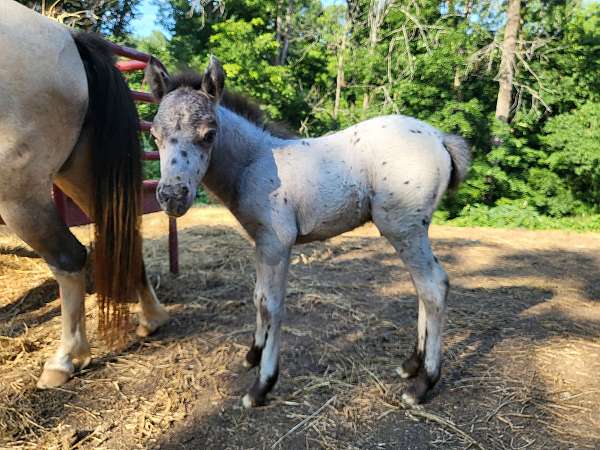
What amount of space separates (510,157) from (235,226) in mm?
7296

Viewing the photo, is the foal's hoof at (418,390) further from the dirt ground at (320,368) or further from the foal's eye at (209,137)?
the foal's eye at (209,137)

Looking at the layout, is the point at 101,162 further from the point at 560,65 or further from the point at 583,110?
the point at 560,65

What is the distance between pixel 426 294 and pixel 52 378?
218 centimetres

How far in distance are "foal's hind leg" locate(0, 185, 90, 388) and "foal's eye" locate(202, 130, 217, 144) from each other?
101 cm

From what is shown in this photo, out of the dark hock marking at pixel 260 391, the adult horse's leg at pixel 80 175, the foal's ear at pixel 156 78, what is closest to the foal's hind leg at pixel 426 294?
the dark hock marking at pixel 260 391

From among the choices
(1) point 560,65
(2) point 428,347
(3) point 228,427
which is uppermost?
(1) point 560,65

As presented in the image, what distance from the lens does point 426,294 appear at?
2246 mm

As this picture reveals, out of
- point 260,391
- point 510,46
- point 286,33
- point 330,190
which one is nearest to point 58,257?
point 260,391

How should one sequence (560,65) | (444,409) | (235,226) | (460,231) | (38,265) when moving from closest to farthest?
(444,409), (38,265), (235,226), (460,231), (560,65)

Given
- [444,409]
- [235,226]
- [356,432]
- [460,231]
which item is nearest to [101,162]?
[356,432]

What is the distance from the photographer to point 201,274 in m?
4.39

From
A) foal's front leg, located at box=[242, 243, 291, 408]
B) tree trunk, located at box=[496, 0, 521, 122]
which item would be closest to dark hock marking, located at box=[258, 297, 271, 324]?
foal's front leg, located at box=[242, 243, 291, 408]

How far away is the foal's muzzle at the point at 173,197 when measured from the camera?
66.9 inches

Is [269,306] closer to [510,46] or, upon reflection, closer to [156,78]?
[156,78]
